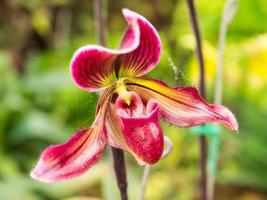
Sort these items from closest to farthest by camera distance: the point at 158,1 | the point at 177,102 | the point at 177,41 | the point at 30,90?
the point at 177,102
the point at 30,90
the point at 177,41
the point at 158,1

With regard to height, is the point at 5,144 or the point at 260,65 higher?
the point at 260,65

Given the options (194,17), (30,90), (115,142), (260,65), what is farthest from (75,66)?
(30,90)

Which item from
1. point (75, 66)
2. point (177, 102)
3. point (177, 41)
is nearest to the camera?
point (75, 66)

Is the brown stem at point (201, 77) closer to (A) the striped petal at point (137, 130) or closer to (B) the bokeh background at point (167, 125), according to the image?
(A) the striped petal at point (137, 130)

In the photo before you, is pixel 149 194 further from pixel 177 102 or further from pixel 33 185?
pixel 177 102

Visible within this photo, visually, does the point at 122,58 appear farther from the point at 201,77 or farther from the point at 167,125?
the point at 167,125

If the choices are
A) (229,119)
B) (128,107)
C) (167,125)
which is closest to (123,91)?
(128,107)
